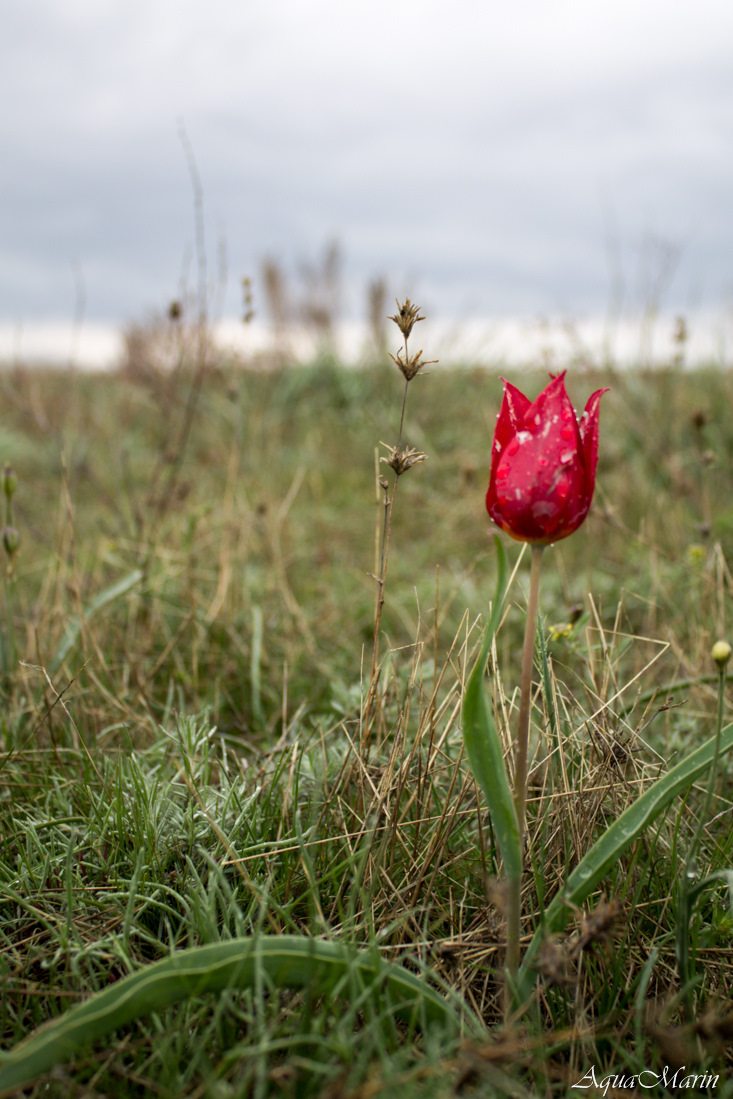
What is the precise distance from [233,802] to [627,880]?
0.69 m

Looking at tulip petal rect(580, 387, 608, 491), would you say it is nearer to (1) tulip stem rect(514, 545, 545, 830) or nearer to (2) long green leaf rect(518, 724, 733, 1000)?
(1) tulip stem rect(514, 545, 545, 830)

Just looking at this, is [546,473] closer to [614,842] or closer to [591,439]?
[591,439]

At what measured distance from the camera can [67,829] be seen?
1.39 meters

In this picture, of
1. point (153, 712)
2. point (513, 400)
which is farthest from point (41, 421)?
point (513, 400)

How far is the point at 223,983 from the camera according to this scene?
3.02 ft

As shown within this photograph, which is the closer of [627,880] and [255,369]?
[627,880]

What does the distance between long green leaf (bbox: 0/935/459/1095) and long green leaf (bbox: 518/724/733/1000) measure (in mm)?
153

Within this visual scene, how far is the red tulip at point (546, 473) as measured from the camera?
3.06ft

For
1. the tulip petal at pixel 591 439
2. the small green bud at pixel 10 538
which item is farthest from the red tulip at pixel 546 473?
the small green bud at pixel 10 538

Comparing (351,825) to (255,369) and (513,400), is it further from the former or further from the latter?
(255,369)

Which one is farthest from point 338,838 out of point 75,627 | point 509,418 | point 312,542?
point 312,542

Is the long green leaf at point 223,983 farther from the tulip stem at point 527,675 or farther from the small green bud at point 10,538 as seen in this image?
the small green bud at point 10,538
